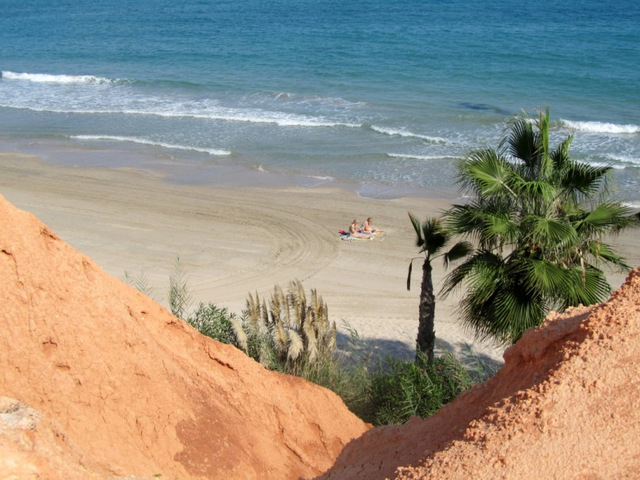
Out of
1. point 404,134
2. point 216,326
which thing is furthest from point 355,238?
point 404,134

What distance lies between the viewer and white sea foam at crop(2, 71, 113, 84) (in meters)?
45.3

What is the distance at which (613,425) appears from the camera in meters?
5.59

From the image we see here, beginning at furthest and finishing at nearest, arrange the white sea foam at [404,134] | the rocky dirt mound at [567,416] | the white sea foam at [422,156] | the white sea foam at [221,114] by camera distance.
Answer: the white sea foam at [221,114], the white sea foam at [404,134], the white sea foam at [422,156], the rocky dirt mound at [567,416]

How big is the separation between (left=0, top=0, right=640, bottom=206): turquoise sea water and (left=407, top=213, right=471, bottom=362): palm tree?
13.1 metres

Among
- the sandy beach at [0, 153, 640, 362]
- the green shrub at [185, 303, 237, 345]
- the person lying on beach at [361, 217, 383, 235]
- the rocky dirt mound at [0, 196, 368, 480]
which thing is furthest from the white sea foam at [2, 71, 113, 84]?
the rocky dirt mound at [0, 196, 368, 480]

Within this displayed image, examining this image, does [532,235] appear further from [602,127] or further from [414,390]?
[602,127]

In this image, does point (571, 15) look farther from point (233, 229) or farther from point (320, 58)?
point (233, 229)

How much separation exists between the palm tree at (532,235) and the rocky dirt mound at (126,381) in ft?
10.2

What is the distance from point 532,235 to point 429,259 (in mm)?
2071

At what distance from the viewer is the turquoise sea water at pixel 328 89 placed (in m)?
29.3

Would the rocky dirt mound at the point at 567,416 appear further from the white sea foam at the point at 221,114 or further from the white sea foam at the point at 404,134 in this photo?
the white sea foam at the point at 221,114

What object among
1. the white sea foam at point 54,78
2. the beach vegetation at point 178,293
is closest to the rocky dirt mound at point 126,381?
the beach vegetation at point 178,293

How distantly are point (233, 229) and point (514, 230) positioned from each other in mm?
13098

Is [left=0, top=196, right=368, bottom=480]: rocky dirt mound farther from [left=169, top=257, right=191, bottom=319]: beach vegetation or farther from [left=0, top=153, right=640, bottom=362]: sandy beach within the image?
[left=0, top=153, right=640, bottom=362]: sandy beach
